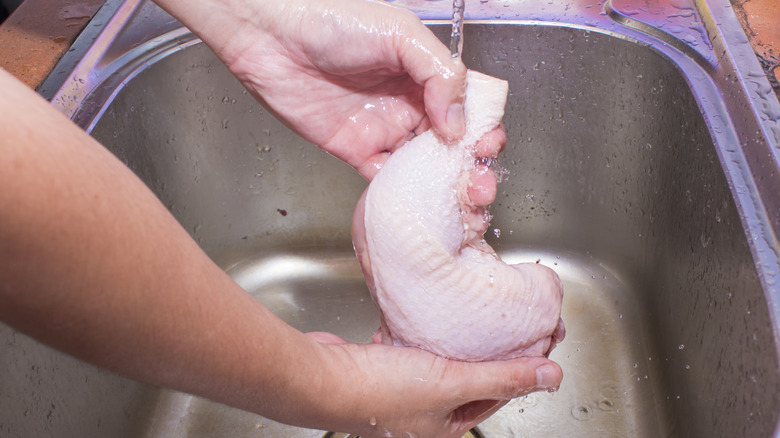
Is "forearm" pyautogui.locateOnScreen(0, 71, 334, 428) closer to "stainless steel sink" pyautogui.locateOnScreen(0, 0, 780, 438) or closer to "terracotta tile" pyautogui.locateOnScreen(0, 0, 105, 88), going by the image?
Answer: "stainless steel sink" pyautogui.locateOnScreen(0, 0, 780, 438)

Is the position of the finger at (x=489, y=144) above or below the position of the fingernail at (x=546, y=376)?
above

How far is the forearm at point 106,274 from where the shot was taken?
0.44 m

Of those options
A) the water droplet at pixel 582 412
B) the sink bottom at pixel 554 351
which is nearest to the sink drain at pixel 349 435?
the sink bottom at pixel 554 351

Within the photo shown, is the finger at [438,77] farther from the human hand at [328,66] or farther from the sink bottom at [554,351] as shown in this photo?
the sink bottom at [554,351]

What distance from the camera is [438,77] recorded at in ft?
2.80

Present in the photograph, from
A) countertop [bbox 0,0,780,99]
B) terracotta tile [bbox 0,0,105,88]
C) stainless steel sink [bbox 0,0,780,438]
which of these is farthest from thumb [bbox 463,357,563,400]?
terracotta tile [bbox 0,0,105,88]

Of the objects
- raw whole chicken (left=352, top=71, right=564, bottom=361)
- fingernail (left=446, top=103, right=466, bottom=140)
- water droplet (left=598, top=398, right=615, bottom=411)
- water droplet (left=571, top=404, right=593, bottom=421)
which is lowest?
water droplet (left=571, top=404, right=593, bottom=421)

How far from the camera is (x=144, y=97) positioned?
1179 mm

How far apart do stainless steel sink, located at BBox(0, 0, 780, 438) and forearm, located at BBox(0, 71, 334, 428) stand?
0.36 meters

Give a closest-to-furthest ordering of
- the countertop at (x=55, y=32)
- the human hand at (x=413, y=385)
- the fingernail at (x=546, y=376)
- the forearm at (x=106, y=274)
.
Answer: the forearm at (x=106, y=274) < the human hand at (x=413, y=385) < the fingernail at (x=546, y=376) < the countertop at (x=55, y=32)

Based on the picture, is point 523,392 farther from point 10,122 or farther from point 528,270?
point 10,122

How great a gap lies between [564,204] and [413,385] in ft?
2.27

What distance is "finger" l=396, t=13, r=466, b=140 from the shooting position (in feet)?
2.78

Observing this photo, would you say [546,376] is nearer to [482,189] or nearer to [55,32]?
[482,189]
